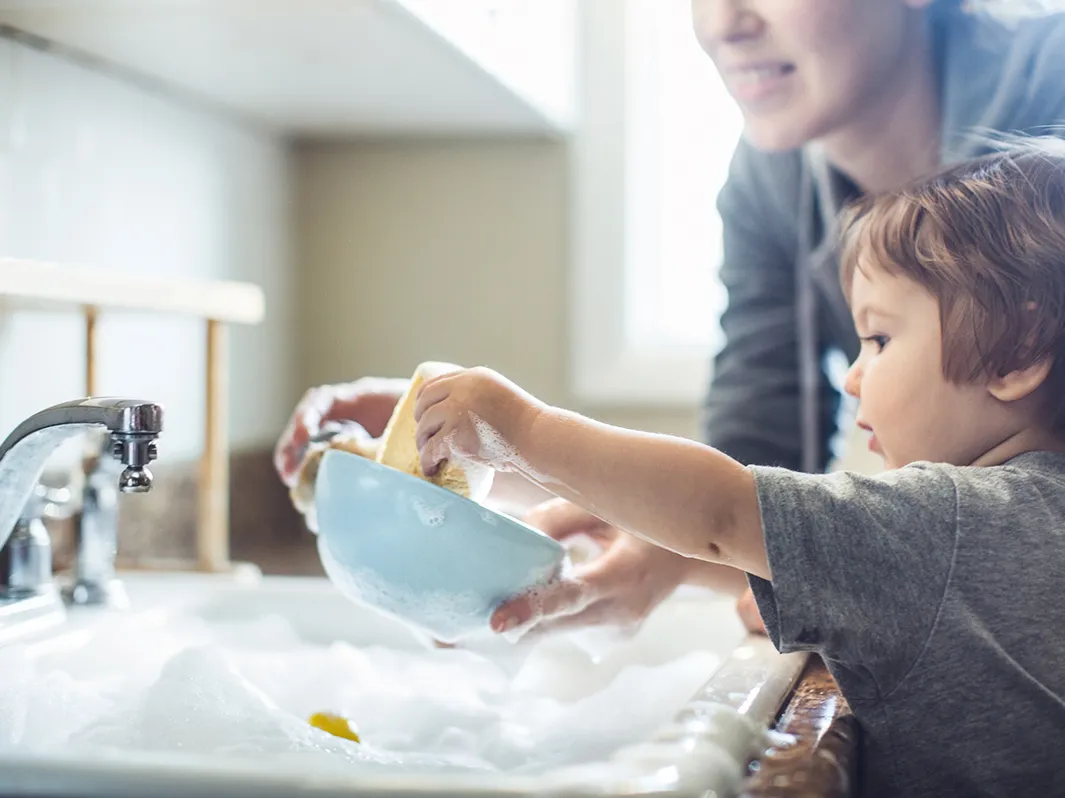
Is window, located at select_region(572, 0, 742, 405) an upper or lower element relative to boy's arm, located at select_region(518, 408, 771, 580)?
upper

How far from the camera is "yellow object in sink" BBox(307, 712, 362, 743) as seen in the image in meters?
0.76

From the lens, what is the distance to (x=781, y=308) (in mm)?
1163

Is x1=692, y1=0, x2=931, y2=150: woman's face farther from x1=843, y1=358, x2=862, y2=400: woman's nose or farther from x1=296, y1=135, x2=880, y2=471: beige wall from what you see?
x1=296, y1=135, x2=880, y2=471: beige wall

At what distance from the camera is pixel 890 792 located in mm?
614

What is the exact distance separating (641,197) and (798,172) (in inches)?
21.5

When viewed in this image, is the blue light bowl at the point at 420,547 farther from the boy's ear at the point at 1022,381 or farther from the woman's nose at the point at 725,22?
the woman's nose at the point at 725,22

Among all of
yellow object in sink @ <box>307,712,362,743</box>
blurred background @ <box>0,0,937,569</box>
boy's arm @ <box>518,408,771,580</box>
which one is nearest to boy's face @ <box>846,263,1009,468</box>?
boy's arm @ <box>518,408,771,580</box>

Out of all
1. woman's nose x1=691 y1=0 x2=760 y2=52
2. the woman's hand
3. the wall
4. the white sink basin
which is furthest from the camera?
the wall

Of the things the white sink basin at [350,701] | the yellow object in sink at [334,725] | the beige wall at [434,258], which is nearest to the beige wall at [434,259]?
the beige wall at [434,258]

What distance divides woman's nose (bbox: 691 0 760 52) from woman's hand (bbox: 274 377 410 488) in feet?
1.21

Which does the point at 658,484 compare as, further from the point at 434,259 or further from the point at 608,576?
the point at 434,259

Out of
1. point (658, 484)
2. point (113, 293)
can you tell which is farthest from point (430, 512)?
point (113, 293)

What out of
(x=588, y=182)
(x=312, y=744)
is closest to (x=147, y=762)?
(x=312, y=744)

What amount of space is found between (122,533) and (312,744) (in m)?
0.61
